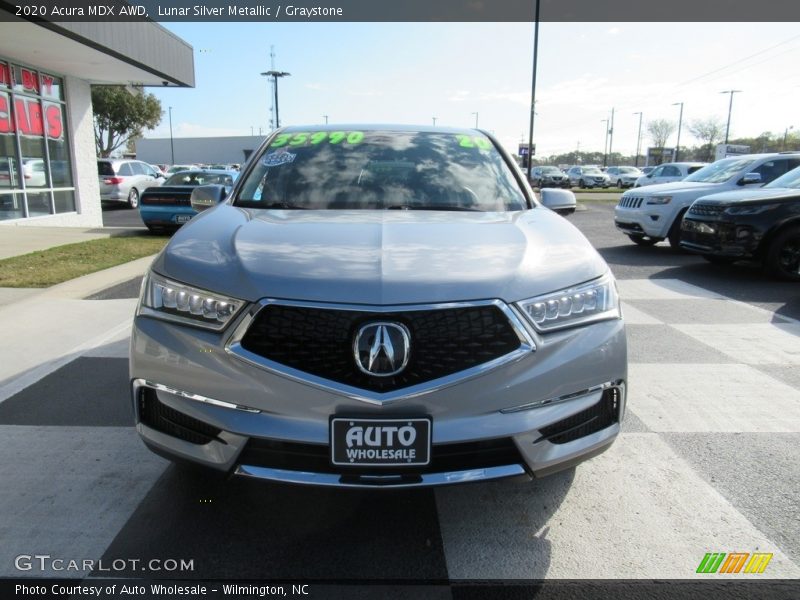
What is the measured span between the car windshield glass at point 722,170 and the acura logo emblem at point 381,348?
10290 millimetres

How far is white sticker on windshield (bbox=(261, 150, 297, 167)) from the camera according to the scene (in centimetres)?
364

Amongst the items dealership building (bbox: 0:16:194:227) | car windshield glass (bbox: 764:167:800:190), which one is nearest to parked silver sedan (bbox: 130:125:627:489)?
car windshield glass (bbox: 764:167:800:190)

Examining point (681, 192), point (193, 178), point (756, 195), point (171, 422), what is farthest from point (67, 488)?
point (193, 178)

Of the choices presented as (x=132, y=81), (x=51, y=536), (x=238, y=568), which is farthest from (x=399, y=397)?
(x=132, y=81)

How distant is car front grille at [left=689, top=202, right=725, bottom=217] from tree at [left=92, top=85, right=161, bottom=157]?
165 feet

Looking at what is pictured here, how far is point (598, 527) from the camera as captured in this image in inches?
100

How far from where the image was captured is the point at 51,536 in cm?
243

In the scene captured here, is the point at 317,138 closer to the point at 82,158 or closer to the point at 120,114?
the point at 82,158

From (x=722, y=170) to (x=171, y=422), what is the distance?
11227 mm

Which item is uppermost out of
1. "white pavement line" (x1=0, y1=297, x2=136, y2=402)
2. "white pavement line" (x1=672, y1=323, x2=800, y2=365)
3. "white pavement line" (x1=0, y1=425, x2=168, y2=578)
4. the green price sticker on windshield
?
the green price sticker on windshield

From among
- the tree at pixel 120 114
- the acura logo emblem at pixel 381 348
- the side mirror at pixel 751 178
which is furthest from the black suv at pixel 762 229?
the tree at pixel 120 114

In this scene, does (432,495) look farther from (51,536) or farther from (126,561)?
(51,536)

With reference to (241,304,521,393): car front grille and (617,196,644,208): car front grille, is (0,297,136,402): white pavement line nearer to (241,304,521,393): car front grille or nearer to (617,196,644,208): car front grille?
(241,304,521,393): car front grille

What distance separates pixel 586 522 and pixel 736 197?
750 cm
